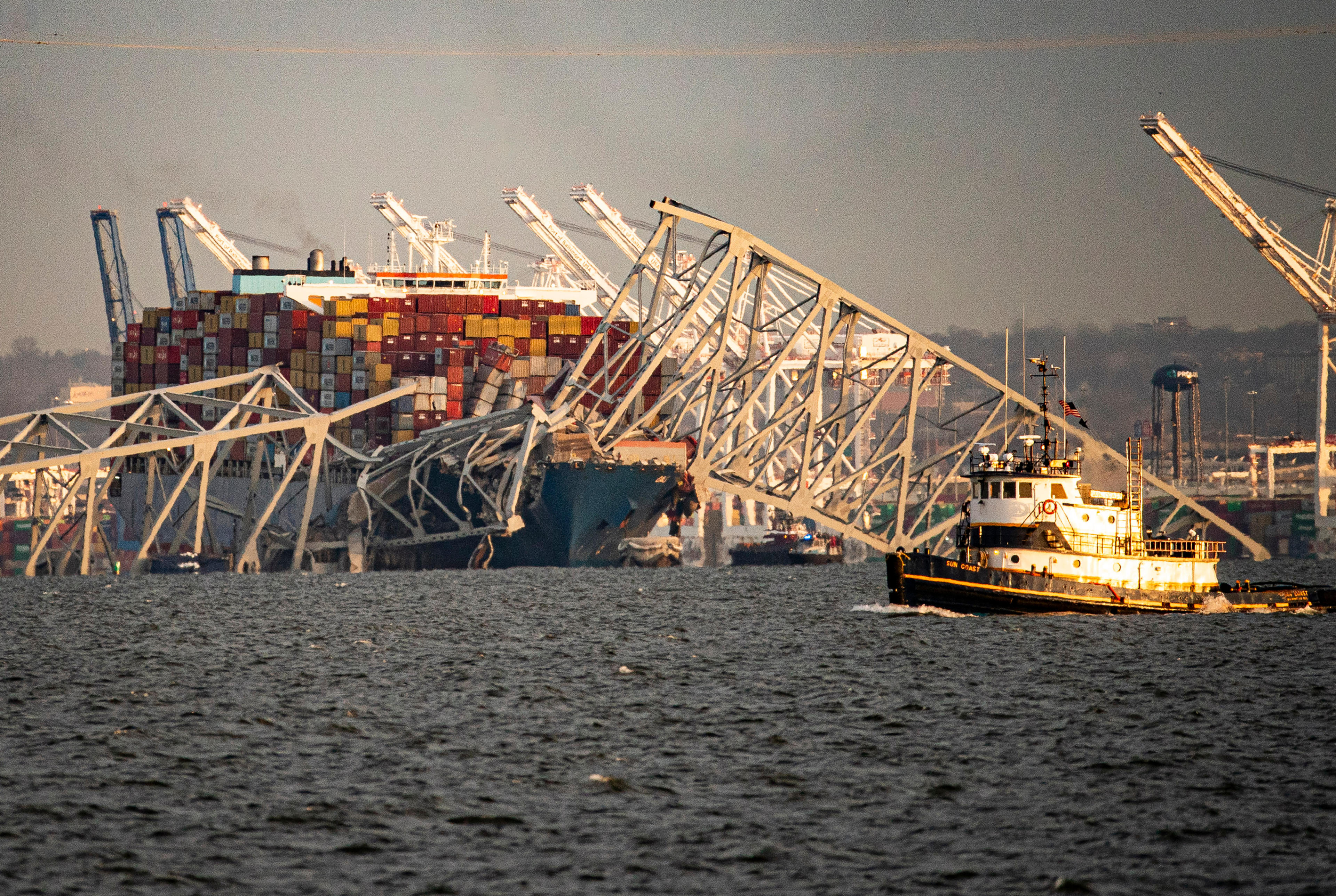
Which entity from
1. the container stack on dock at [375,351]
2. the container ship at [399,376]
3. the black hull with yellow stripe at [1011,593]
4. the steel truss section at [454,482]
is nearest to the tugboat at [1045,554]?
the black hull with yellow stripe at [1011,593]

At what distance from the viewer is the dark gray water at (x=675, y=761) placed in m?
20.0

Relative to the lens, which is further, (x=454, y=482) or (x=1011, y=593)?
(x=454, y=482)

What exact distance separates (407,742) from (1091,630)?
29064 mm

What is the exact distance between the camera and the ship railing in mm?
52562

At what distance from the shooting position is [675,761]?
27344 mm

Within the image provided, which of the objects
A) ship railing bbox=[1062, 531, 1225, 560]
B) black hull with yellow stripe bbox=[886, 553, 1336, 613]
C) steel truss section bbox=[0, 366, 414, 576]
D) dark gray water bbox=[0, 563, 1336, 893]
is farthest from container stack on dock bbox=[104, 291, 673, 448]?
dark gray water bbox=[0, 563, 1336, 893]

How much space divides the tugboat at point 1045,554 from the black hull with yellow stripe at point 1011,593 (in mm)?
37

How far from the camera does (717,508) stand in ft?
495

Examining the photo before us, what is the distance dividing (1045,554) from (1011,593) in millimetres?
1893

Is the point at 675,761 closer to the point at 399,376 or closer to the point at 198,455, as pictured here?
the point at 198,455

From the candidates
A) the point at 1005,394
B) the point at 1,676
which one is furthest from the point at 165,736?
the point at 1005,394

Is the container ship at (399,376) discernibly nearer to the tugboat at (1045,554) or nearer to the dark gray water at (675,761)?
the tugboat at (1045,554)

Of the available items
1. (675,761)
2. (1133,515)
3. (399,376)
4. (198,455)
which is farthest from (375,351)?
(675,761)

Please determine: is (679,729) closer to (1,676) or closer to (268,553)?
(1,676)
